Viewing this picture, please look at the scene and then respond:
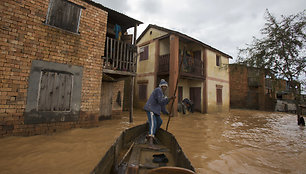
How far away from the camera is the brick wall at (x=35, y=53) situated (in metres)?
3.62

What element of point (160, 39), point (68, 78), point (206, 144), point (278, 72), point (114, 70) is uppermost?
point (160, 39)

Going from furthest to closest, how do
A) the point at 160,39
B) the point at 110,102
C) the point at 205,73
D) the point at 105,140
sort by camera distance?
the point at 205,73
the point at 160,39
the point at 110,102
the point at 105,140

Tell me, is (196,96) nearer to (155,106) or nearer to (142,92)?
(142,92)

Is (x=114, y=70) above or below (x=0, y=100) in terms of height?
above

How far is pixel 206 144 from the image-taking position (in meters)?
3.93

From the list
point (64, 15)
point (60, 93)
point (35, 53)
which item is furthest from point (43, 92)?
point (64, 15)

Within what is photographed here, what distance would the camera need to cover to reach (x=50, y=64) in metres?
4.27

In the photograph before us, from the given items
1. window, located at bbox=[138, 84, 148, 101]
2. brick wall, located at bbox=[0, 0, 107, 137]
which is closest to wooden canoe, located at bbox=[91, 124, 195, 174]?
brick wall, located at bbox=[0, 0, 107, 137]

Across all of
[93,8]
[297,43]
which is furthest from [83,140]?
[297,43]

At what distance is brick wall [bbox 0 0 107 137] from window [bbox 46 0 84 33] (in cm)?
14

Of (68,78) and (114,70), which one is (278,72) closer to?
(114,70)

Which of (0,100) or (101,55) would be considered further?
(101,55)

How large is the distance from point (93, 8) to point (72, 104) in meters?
3.68

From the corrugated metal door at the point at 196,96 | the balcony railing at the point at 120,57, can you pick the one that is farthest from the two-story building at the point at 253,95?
the balcony railing at the point at 120,57
